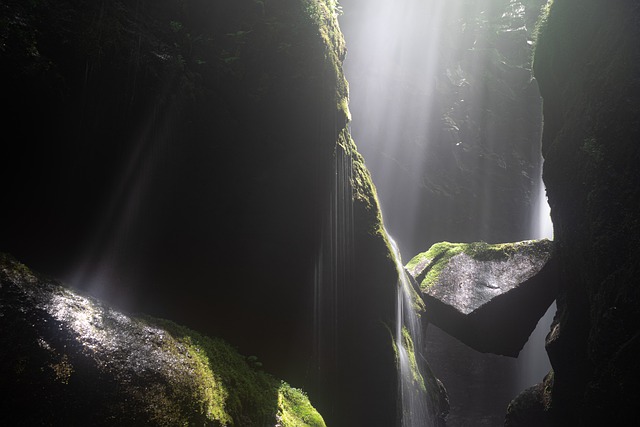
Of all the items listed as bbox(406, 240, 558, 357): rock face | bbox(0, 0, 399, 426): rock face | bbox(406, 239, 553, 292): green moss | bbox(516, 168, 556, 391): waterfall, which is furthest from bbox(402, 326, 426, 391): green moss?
bbox(516, 168, 556, 391): waterfall

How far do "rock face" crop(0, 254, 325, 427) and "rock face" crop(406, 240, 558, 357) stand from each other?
11321mm

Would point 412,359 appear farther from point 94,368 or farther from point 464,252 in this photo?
point 94,368

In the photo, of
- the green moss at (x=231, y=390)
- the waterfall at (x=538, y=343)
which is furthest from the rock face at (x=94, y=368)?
the waterfall at (x=538, y=343)

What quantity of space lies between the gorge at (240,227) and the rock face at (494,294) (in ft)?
0.82

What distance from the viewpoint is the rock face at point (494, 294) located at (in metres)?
12.4

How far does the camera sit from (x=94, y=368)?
189 centimetres

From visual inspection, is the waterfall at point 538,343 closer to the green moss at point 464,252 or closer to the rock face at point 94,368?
the green moss at point 464,252

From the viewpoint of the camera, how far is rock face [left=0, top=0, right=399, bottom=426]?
12.8 feet

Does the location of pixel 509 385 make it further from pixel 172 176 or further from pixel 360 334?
pixel 172 176

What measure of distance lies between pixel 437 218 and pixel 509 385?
1126 centimetres

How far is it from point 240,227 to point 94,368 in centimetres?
417

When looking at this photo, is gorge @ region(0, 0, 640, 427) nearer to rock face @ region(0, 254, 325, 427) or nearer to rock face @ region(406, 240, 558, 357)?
rock face @ region(0, 254, 325, 427)

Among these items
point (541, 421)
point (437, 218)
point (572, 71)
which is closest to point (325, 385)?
point (541, 421)

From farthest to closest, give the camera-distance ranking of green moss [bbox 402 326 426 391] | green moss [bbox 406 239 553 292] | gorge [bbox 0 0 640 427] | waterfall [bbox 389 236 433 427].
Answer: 1. green moss [bbox 406 239 553 292]
2. green moss [bbox 402 326 426 391]
3. waterfall [bbox 389 236 433 427]
4. gorge [bbox 0 0 640 427]
